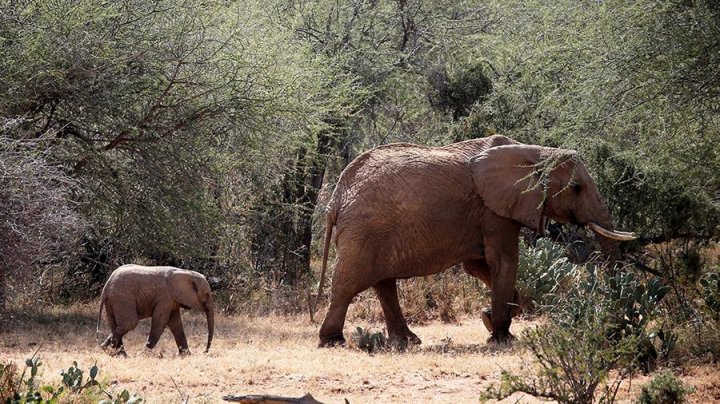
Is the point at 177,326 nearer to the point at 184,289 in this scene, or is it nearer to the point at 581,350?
the point at 184,289

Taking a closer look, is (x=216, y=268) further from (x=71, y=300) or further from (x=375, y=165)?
(x=375, y=165)

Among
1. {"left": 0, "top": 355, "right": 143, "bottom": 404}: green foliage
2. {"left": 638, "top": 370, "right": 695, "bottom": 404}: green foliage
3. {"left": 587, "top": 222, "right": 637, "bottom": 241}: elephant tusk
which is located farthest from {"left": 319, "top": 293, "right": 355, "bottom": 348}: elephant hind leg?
{"left": 638, "top": 370, "right": 695, "bottom": 404}: green foliage

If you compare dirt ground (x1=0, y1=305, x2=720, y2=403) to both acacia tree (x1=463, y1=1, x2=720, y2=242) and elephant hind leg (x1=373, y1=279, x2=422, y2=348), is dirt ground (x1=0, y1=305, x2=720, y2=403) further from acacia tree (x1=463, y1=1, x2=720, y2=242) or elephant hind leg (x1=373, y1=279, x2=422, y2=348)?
acacia tree (x1=463, y1=1, x2=720, y2=242)

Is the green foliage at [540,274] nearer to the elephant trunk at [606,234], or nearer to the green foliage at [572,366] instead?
the elephant trunk at [606,234]

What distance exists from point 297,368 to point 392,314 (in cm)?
285

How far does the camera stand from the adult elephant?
1277 centimetres

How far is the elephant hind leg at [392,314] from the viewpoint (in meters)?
13.2

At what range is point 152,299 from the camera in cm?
1302

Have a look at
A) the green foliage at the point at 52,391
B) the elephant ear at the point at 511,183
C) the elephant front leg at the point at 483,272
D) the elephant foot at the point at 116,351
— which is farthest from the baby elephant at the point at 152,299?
the green foliage at the point at 52,391

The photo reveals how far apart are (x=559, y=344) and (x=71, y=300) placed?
11.0 metres

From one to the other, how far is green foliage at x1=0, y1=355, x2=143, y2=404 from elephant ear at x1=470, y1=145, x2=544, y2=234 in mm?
5329

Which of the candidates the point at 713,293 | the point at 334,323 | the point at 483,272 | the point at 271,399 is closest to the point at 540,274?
the point at 483,272

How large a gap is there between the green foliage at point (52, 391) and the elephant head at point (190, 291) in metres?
4.06

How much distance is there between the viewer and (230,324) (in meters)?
15.9
